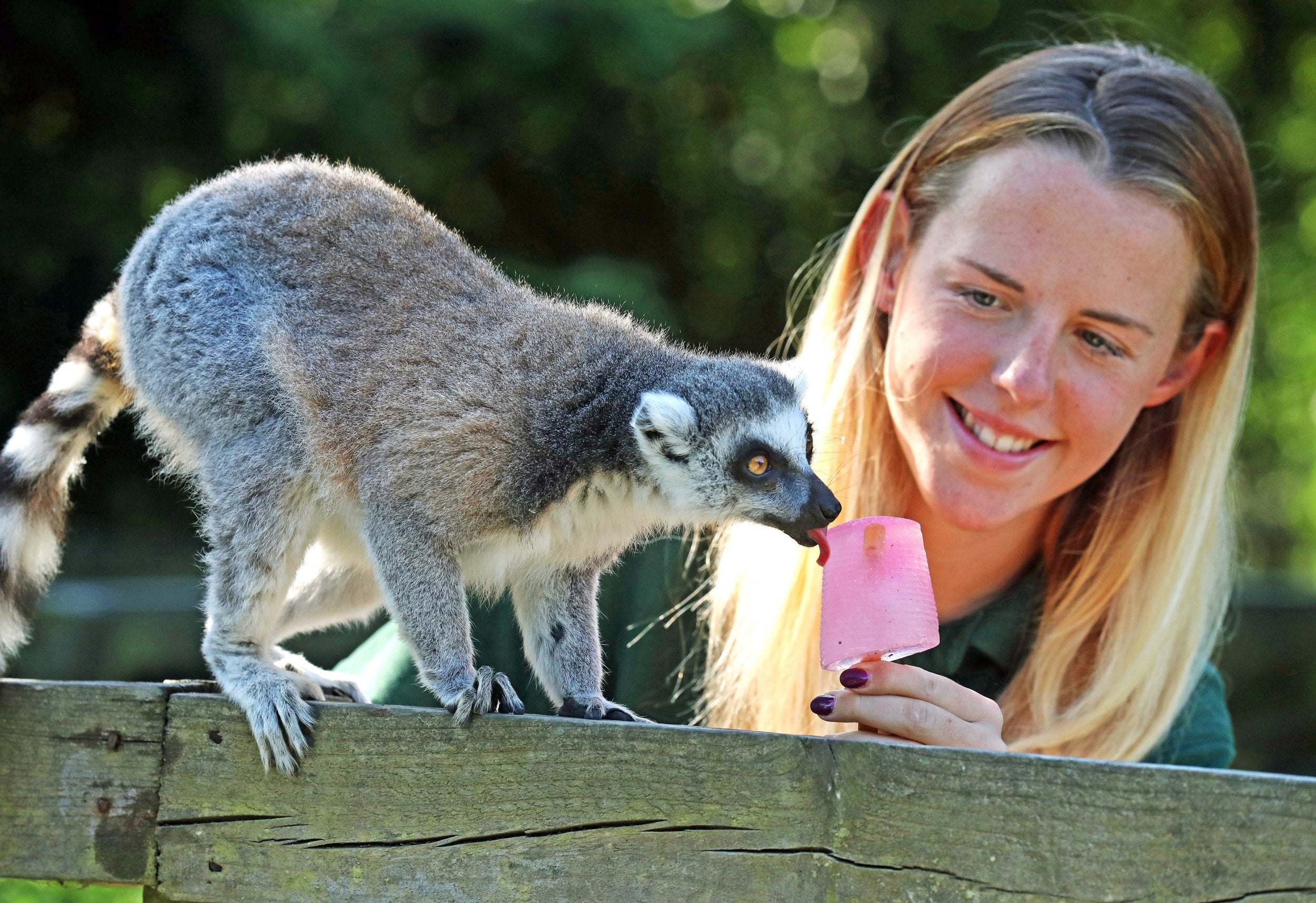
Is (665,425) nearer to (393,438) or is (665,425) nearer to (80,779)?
(393,438)

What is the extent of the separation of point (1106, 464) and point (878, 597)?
1.51m

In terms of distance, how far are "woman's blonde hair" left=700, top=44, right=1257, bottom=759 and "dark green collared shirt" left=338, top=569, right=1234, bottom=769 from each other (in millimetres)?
77

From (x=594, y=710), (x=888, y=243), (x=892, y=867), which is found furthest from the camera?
(x=888, y=243)

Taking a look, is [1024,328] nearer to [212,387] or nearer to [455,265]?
[455,265]

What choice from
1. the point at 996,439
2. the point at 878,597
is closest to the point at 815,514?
the point at 878,597

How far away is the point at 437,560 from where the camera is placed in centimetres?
218

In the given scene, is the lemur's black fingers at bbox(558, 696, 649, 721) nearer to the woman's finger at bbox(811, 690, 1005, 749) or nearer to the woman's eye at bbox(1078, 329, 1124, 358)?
the woman's finger at bbox(811, 690, 1005, 749)

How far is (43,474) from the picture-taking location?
8.08ft

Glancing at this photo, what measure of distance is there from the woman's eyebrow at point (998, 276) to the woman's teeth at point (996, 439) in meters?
0.28

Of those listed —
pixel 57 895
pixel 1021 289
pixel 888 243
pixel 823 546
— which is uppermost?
pixel 888 243

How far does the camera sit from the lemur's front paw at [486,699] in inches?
70.2

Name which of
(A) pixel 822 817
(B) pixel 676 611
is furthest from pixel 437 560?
(B) pixel 676 611

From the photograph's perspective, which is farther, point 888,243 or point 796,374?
point 888,243

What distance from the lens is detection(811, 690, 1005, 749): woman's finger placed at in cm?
180
